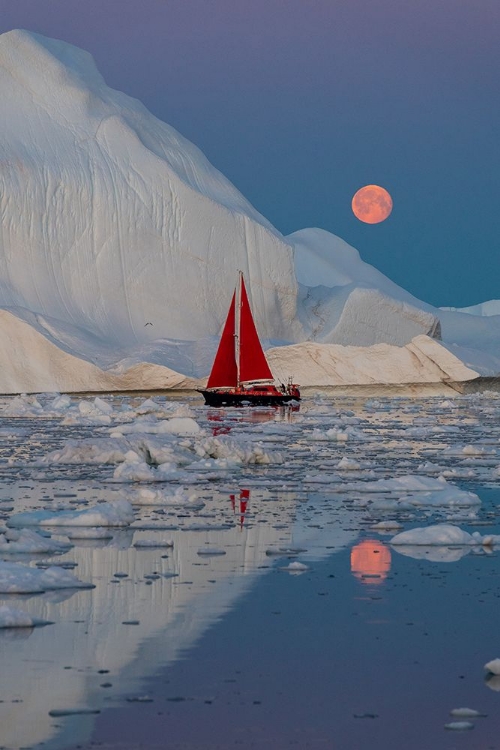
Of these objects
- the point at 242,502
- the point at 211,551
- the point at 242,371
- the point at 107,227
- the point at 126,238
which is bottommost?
the point at 211,551

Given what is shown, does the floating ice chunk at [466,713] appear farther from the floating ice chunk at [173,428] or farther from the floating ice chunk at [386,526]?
the floating ice chunk at [173,428]

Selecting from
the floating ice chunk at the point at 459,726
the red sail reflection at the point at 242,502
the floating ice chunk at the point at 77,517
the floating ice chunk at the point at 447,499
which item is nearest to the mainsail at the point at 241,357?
the red sail reflection at the point at 242,502

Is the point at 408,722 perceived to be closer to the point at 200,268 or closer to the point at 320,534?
the point at 320,534

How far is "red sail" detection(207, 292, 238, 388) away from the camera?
3366 cm

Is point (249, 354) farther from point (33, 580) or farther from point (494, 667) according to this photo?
point (494, 667)

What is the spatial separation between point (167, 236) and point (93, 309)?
14.5ft

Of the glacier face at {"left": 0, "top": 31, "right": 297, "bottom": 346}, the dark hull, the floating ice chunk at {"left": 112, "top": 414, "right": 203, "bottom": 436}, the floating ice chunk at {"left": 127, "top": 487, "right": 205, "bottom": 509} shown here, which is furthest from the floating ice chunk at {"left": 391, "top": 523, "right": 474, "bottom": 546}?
the glacier face at {"left": 0, "top": 31, "right": 297, "bottom": 346}

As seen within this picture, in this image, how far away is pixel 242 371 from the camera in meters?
34.3

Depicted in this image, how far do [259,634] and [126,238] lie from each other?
4443 cm

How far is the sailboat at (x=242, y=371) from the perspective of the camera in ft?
111

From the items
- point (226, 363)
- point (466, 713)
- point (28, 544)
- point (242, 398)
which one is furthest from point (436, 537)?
point (226, 363)

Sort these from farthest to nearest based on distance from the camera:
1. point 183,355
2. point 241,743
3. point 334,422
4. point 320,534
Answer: point 183,355 < point 334,422 < point 320,534 < point 241,743

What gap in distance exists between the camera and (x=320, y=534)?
8195 millimetres

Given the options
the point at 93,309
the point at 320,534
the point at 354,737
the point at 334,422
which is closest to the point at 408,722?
the point at 354,737
